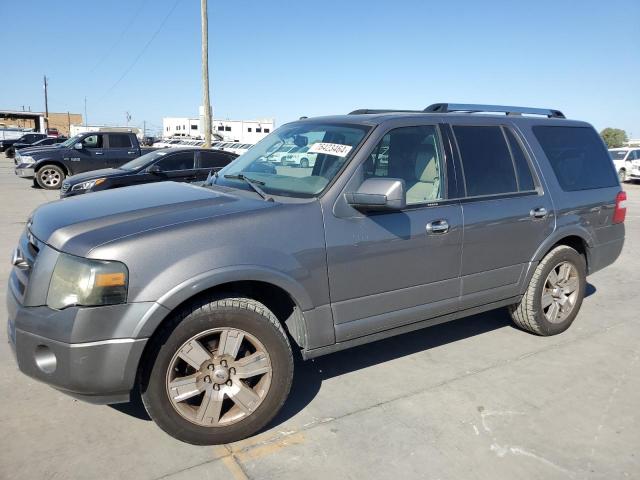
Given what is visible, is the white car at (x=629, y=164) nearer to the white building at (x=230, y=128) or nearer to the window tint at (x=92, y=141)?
the window tint at (x=92, y=141)

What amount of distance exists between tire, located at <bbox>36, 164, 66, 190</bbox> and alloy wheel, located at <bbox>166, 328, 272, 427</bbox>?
1469 centimetres

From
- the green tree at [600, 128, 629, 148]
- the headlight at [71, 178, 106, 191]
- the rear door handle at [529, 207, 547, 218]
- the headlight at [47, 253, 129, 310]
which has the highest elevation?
the green tree at [600, 128, 629, 148]

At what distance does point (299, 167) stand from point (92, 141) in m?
13.8

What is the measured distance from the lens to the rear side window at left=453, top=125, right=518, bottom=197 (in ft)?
12.6

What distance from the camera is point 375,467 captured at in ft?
8.96

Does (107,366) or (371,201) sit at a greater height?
(371,201)

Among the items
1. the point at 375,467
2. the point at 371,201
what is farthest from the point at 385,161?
the point at 375,467

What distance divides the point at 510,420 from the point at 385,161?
1.84 metres

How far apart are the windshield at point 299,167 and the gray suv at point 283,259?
0.02 metres

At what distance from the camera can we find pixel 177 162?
10.9 metres

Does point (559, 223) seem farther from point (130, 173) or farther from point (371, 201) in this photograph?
point (130, 173)

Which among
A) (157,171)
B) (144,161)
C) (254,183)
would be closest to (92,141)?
(144,161)

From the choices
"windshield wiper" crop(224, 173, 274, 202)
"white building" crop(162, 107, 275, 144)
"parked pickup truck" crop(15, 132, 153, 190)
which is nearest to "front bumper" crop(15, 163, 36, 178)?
"parked pickup truck" crop(15, 132, 153, 190)

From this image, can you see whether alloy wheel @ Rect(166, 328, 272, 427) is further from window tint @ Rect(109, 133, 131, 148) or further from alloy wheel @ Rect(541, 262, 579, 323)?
window tint @ Rect(109, 133, 131, 148)
